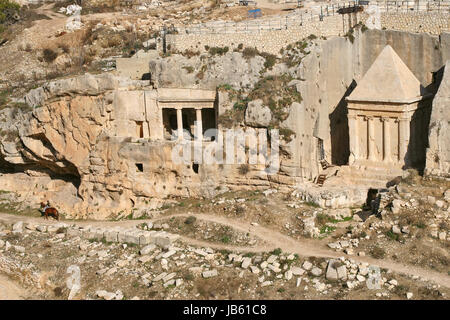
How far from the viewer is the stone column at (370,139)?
30078 millimetres

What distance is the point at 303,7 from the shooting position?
37.1m

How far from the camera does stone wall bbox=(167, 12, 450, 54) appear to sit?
3100 cm

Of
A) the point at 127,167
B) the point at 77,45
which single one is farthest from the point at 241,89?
the point at 77,45

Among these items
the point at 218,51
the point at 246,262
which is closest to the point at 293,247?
the point at 246,262

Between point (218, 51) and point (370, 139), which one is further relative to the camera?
point (218, 51)

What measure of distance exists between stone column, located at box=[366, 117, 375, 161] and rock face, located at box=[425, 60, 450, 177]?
3.30m

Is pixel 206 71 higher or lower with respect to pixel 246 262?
higher

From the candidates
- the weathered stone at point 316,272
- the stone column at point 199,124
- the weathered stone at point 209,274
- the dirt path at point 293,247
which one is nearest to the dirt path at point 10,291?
the dirt path at point 293,247

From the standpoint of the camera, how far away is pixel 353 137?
100 ft

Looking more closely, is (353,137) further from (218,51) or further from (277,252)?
(277,252)

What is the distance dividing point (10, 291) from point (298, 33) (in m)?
18.0

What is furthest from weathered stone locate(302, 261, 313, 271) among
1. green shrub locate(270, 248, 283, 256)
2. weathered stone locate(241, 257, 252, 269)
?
weathered stone locate(241, 257, 252, 269)

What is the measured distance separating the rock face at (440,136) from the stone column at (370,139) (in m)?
3.30

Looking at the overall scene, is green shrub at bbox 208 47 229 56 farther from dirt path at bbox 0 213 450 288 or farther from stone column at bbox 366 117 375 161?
dirt path at bbox 0 213 450 288
